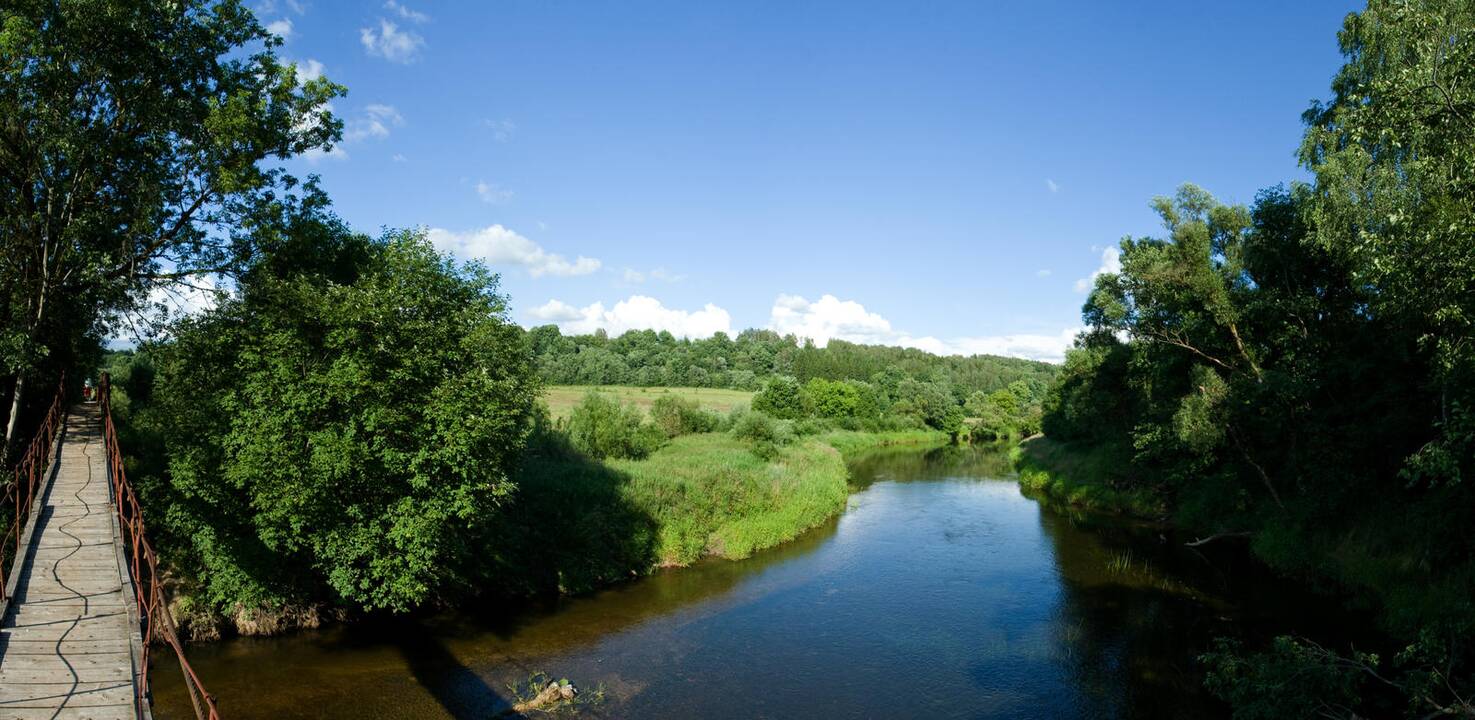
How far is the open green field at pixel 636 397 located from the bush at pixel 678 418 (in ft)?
7.45

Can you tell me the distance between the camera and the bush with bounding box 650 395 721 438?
51.7 m

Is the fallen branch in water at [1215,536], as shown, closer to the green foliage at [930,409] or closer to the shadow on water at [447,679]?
the shadow on water at [447,679]

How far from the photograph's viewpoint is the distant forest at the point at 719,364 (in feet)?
370

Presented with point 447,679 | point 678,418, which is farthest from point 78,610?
point 678,418

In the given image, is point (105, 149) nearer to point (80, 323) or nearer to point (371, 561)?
point (80, 323)

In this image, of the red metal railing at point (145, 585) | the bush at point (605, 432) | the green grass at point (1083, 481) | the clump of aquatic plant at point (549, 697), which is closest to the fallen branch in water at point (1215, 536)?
the green grass at point (1083, 481)

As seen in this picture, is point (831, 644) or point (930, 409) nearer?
point (831, 644)

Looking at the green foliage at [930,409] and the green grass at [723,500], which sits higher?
the green foliage at [930,409]

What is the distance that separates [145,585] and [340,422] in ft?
25.0

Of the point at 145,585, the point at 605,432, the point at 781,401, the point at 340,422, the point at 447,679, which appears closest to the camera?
the point at 340,422

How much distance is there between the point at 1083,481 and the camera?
1865 inches

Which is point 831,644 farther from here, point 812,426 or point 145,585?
point 812,426

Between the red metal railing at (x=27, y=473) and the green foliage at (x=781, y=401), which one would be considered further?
the green foliage at (x=781, y=401)

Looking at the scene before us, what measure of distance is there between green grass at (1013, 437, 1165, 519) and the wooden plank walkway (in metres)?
42.1
